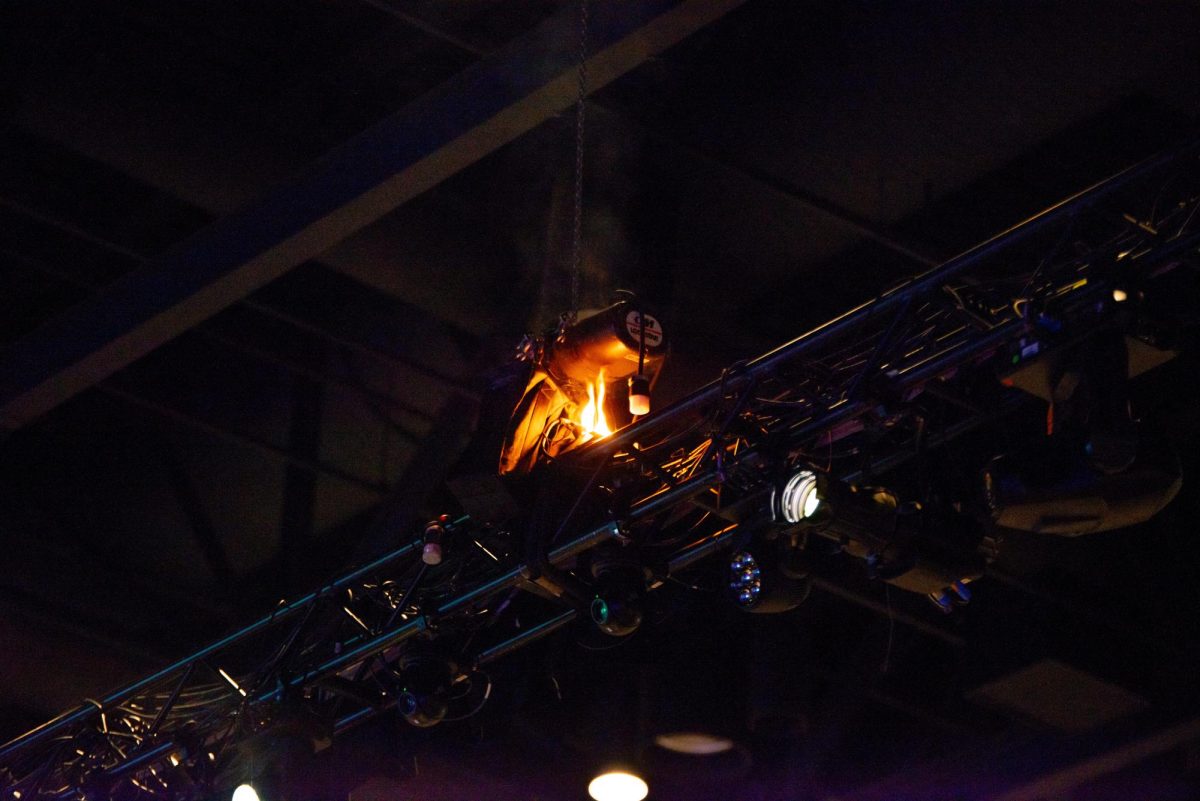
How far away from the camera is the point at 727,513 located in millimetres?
5094

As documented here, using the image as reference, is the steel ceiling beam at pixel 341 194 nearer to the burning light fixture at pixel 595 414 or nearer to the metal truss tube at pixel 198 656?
the burning light fixture at pixel 595 414

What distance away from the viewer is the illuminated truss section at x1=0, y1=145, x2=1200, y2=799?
14.4ft

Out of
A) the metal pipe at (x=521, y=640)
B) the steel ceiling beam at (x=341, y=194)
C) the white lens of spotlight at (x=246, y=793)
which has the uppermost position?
the steel ceiling beam at (x=341, y=194)

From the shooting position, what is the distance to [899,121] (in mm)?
6355

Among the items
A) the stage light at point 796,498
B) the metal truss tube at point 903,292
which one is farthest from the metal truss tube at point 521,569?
the stage light at point 796,498

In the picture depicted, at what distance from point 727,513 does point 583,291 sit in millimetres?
1711

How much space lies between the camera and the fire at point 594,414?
550 cm

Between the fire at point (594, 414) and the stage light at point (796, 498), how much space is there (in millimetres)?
904

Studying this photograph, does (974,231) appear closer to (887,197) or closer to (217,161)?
(887,197)

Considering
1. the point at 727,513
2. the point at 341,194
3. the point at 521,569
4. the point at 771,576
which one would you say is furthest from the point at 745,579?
the point at 341,194

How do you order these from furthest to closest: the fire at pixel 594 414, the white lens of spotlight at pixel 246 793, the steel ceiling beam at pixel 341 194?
the white lens of spotlight at pixel 246 793
the steel ceiling beam at pixel 341 194
the fire at pixel 594 414

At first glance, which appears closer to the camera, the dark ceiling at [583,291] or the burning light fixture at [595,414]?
the burning light fixture at [595,414]

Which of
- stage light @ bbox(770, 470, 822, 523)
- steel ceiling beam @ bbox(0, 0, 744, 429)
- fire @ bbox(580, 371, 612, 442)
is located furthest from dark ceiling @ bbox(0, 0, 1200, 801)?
stage light @ bbox(770, 470, 822, 523)

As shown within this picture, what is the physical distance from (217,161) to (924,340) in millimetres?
3470
